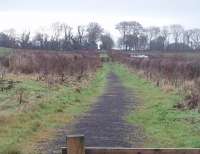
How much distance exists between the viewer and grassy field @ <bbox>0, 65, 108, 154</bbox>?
10100mm

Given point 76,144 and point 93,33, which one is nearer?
point 76,144

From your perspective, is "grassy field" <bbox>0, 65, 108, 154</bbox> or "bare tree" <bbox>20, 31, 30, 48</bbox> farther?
"bare tree" <bbox>20, 31, 30, 48</bbox>

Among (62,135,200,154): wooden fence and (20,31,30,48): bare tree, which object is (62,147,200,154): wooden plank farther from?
(20,31,30,48): bare tree

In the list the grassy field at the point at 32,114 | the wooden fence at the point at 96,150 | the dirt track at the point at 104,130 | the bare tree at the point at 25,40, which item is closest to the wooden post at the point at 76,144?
the wooden fence at the point at 96,150

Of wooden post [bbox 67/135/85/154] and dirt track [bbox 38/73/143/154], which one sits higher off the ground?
wooden post [bbox 67/135/85/154]

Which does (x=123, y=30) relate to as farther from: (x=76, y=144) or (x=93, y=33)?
(x=76, y=144)

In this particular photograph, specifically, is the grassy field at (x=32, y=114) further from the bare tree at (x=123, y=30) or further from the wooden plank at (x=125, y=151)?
the bare tree at (x=123, y=30)

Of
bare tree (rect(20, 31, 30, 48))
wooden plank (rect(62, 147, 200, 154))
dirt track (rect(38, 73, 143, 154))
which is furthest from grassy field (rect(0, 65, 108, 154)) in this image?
bare tree (rect(20, 31, 30, 48))

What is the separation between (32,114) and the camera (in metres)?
13.3

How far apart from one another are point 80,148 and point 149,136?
6.73 m

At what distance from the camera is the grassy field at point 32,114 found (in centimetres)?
1010

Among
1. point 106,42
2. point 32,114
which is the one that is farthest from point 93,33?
point 32,114

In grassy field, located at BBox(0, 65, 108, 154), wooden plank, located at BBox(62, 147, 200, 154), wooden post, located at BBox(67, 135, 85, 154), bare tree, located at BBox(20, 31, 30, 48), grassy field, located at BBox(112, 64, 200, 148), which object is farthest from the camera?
bare tree, located at BBox(20, 31, 30, 48)

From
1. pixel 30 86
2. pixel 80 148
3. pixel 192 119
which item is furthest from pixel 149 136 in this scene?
pixel 30 86
